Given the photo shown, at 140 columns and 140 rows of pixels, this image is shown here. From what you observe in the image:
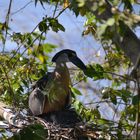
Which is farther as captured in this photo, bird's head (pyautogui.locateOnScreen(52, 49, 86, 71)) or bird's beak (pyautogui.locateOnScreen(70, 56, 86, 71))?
bird's head (pyautogui.locateOnScreen(52, 49, 86, 71))

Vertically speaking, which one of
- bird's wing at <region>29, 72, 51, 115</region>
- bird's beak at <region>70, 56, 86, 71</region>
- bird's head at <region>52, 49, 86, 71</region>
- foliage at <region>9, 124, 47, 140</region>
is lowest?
foliage at <region>9, 124, 47, 140</region>

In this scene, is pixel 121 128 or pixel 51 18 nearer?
pixel 121 128

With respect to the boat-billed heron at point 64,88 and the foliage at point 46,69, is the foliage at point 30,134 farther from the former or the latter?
the boat-billed heron at point 64,88

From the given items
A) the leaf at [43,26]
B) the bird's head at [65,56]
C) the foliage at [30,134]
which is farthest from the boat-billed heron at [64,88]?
the foliage at [30,134]

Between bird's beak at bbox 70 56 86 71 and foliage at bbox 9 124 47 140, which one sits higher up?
bird's beak at bbox 70 56 86 71

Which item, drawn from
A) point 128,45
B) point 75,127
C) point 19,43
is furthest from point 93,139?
point 128,45

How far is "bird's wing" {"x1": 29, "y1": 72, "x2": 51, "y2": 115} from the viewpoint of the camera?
4457mm

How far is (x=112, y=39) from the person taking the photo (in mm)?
1305

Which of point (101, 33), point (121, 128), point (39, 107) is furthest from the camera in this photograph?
point (39, 107)

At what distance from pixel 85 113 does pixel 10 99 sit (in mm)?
717

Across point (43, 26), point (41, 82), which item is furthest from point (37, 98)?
point (43, 26)

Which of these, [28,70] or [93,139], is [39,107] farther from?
[93,139]

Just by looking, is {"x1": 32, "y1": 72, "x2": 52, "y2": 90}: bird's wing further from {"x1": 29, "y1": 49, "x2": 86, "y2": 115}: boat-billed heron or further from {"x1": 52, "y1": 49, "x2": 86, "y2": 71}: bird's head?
{"x1": 52, "y1": 49, "x2": 86, "y2": 71}: bird's head

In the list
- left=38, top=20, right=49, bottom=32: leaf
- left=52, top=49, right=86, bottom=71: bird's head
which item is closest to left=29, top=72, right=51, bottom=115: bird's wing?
left=52, top=49, right=86, bottom=71: bird's head
